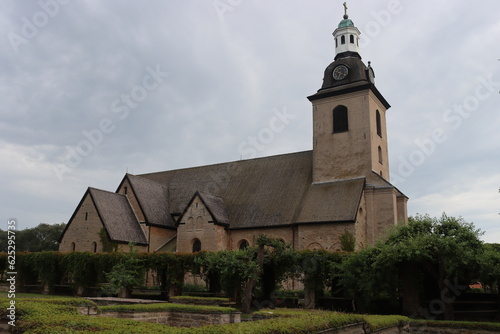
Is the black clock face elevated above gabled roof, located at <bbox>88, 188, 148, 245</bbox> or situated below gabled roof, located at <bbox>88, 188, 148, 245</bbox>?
above

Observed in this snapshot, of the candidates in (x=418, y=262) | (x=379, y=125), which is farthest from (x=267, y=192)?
(x=418, y=262)

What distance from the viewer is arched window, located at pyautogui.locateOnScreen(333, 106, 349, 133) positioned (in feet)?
125

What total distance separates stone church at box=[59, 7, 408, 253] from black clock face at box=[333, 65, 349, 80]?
0.09 m

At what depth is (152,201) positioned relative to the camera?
42094 mm

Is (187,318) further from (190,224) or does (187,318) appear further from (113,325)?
(190,224)

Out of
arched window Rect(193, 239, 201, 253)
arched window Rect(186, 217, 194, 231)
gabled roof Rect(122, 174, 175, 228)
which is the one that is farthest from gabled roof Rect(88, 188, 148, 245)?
arched window Rect(193, 239, 201, 253)

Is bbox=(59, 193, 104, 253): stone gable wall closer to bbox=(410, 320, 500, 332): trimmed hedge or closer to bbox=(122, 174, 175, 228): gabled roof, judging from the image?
bbox=(122, 174, 175, 228): gabled roof

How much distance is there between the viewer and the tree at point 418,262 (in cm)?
2027

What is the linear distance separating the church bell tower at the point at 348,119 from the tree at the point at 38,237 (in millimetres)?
55749

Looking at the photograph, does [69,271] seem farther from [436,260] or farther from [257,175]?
[436,260]

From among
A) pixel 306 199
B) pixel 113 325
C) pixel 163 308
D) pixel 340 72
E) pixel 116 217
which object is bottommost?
pixel 163 308

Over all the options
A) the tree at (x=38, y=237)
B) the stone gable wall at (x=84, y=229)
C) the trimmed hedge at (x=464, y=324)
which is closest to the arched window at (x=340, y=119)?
the trimmed hedge at (x=464, y=324)

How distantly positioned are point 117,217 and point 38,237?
48.1 meters

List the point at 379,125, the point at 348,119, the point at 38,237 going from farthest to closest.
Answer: the point at 38,237 → the point at 379,125 → the point at 348,119
